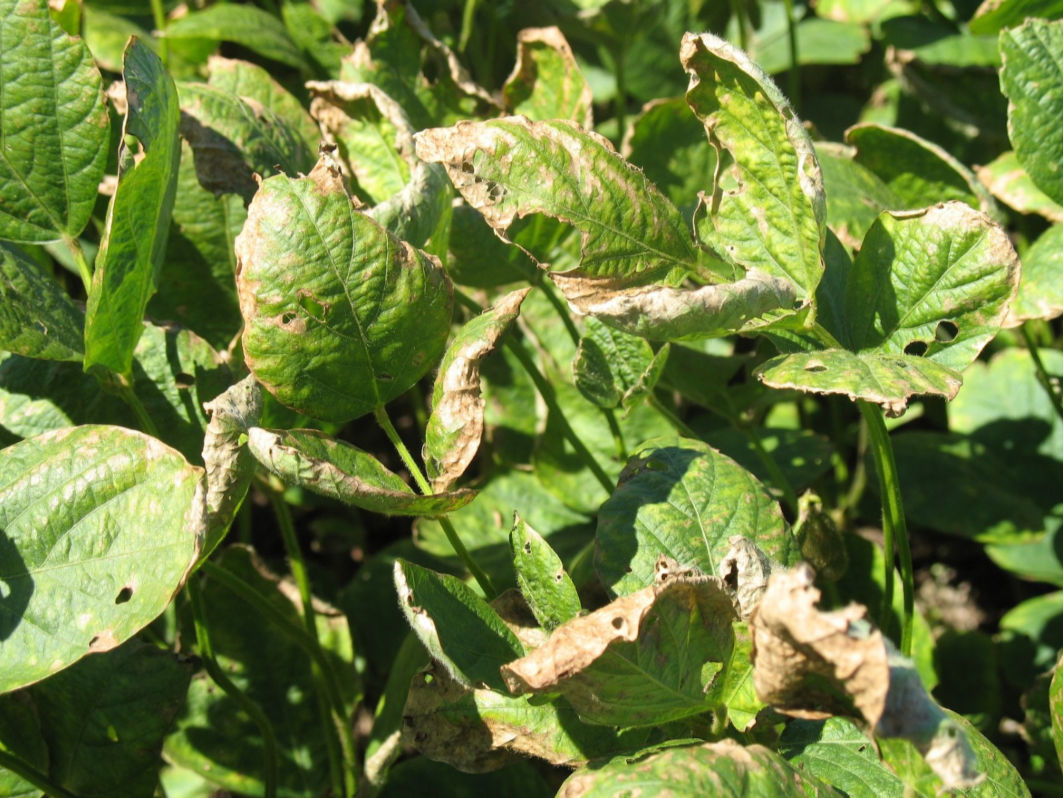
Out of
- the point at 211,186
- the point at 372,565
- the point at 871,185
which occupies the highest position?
the point at 211,186

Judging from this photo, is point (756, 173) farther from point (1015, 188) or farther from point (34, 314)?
point (34, 314)

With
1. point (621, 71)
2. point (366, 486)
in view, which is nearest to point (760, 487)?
point (366, 486)

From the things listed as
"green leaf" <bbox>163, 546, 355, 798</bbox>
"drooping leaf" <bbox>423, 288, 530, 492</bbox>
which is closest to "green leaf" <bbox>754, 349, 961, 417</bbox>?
"drooping leaf" <bbox>423, 288, 530, 492</bbox>

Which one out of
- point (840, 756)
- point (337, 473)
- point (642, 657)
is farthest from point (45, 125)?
point (840, 756)

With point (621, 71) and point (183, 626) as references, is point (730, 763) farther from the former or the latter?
point (621, 71)

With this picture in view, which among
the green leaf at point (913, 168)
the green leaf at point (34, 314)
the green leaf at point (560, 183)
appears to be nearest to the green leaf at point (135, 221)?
the green leaf at point (34, 314)

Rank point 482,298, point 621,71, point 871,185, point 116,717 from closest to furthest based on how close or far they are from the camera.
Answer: point 116,717, point 871,185, point 482,298, point 621,71

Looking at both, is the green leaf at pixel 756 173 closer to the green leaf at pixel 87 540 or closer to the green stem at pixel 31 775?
the green leaf at pixel 87 540
